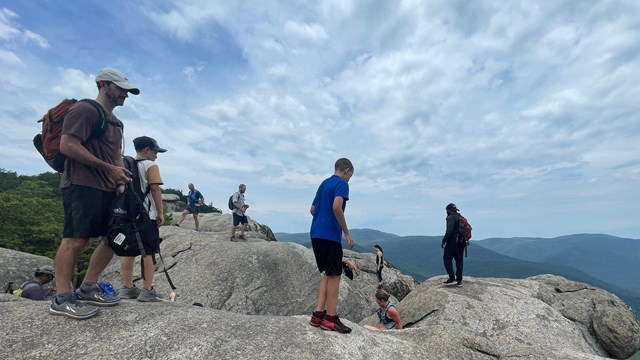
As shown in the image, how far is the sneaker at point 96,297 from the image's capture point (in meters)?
5.99

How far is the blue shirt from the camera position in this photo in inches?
268

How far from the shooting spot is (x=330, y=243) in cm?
682

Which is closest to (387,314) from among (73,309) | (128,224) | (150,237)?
(150,237)

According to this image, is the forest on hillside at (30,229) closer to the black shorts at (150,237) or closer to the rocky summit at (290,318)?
the rocky summit at (290,318)

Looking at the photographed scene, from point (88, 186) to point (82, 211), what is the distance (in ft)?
1.33

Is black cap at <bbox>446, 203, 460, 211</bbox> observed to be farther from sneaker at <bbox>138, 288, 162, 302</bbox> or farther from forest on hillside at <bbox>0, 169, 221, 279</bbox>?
forest on hillside at <bbox>0, 169, 221, 279</bbox>

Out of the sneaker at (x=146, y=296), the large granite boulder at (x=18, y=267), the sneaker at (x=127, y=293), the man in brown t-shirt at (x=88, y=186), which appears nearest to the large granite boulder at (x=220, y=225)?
the large granite boulder at (x=18, y=267)

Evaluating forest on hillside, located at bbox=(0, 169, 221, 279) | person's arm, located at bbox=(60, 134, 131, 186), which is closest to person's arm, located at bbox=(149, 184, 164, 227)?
person's arm, located at bbox=(60, 134, 131, 186)

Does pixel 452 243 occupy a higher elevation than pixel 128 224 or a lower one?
higher

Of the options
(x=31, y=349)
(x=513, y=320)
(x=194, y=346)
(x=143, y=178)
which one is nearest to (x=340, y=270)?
(x=194, y=346)

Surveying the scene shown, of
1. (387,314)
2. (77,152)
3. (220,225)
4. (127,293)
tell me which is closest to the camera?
(77,152)

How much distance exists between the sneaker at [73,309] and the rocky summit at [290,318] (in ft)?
0.37

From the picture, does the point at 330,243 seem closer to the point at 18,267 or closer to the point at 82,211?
the point at 82,211

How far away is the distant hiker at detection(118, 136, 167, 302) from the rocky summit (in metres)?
0.65
